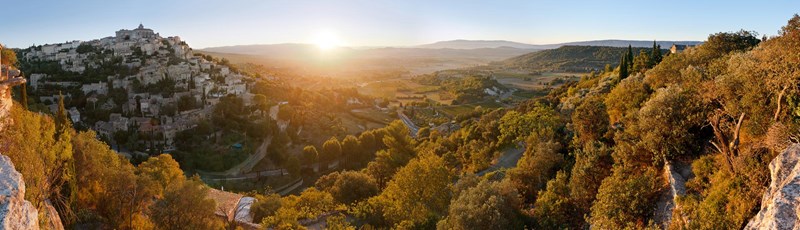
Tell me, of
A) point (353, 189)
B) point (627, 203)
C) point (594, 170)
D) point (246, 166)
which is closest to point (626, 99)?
point (594, 170)

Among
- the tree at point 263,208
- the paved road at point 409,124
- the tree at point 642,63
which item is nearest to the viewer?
the tree at point 263,208

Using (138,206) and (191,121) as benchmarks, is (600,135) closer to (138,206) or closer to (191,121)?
(138,206)

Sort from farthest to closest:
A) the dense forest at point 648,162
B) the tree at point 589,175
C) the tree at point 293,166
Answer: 1. the tree at point 293,166
2. the tree at point 589,175
3. the dense forest at point 648,162

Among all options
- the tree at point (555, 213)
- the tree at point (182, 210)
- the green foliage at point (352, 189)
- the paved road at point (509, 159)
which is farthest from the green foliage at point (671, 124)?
the green foliage at point (352, 189)

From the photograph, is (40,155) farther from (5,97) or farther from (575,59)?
(575,59)

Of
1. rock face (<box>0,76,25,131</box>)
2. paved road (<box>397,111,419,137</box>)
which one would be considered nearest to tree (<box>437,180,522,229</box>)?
rock face (<box>0,76,25,131</box>)

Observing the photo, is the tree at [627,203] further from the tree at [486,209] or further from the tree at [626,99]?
the tree at [626,99]

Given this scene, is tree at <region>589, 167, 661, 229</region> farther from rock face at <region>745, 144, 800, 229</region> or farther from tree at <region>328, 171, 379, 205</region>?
tree at <region>328, 171, 379, 205</region>
